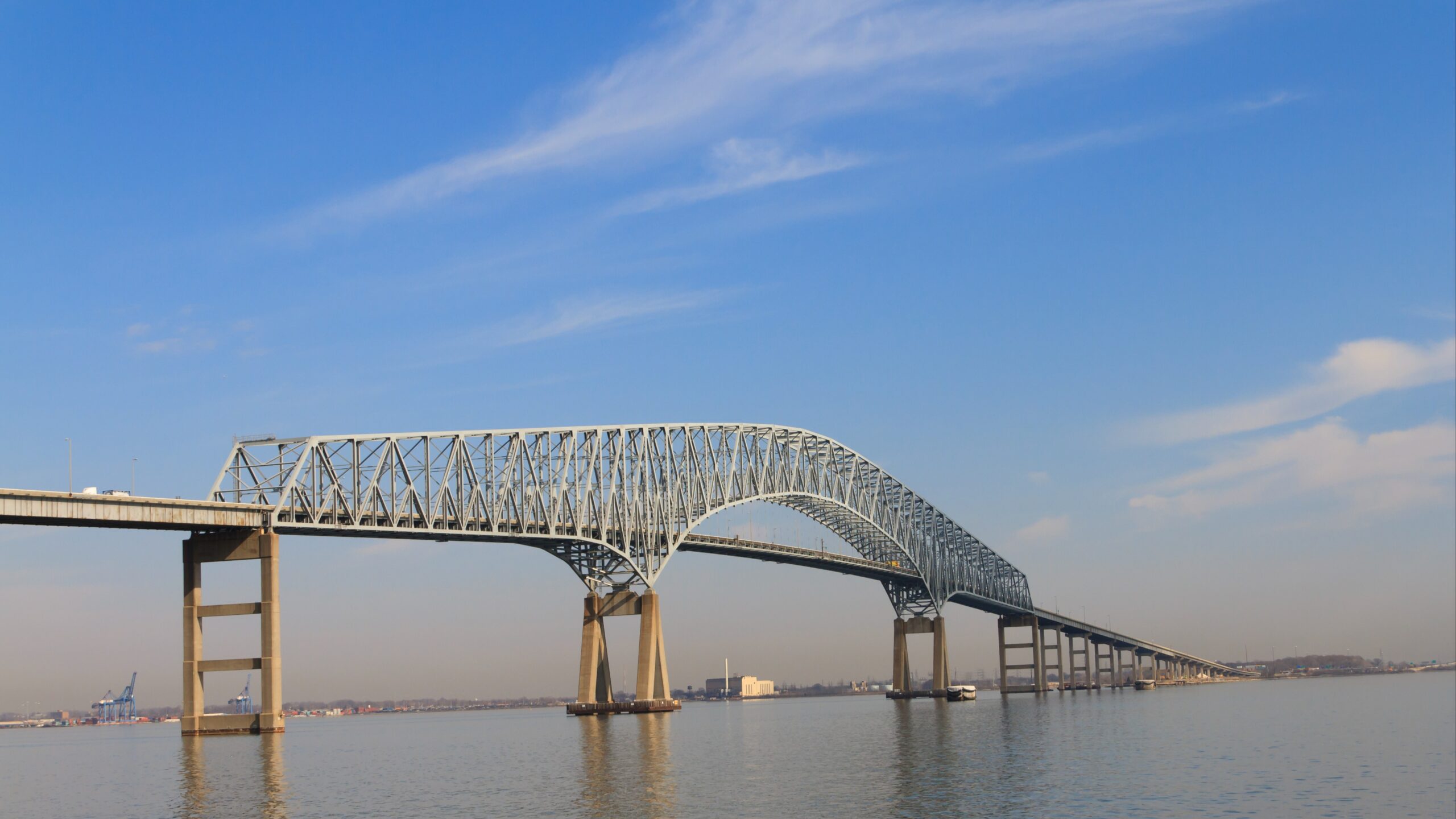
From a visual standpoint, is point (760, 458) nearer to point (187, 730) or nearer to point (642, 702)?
point (642, 702)

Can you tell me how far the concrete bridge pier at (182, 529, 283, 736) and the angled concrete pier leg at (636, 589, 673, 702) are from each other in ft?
127

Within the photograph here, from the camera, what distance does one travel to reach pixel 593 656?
372ft

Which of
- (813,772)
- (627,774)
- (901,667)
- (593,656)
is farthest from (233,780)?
(901,667)

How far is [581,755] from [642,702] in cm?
4317

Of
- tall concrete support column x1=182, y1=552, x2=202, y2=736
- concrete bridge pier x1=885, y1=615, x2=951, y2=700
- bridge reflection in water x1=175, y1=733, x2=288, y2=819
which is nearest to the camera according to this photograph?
bridge reflection in water x1=175, y1=733, x2=288, y2=819

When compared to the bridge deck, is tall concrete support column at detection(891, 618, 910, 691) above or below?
below

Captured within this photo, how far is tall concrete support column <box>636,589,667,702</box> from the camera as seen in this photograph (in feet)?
374

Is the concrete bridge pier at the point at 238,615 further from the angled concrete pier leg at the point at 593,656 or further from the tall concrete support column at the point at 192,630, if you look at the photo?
the angled concrete pier leg at the point at 593,656

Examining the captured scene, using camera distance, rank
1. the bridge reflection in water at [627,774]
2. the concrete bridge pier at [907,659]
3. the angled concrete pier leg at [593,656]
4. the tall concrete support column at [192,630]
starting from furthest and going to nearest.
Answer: the concrete bridge pier at [907,659], the angled concrete pier leg at [593,656], the tall concrete support column at [192,630], the bridge reflection in water at [627,774]

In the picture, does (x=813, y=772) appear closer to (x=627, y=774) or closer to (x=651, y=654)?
(x=627, y=774)

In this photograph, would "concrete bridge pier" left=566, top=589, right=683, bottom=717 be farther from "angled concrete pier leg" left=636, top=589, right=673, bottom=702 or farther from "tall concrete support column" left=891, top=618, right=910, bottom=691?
"tall concrete support column" left=891, top=618, right=910, bottom=691

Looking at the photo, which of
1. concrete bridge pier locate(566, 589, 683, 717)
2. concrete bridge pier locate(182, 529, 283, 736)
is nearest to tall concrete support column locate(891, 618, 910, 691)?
concrete bridge pier locate(566, 589, 683, 717)

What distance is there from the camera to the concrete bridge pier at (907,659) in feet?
586

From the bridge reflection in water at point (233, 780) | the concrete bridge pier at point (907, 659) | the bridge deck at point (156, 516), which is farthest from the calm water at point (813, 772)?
the concrete bridge pier at point (907, 659)
